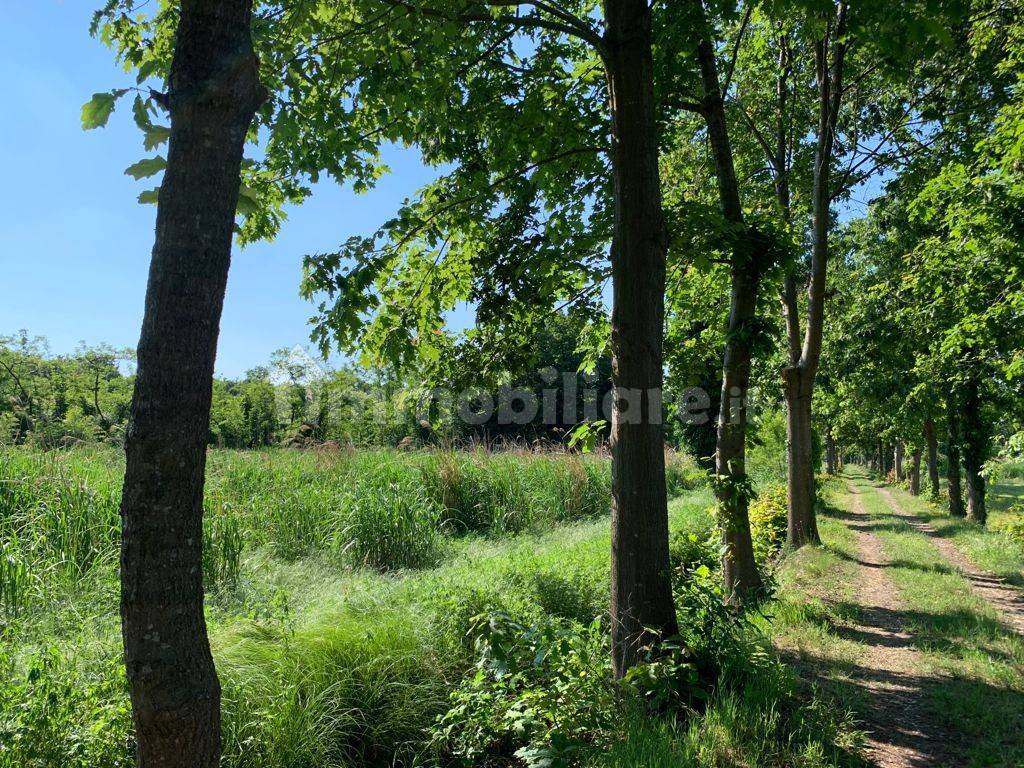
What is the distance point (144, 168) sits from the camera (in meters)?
2.04

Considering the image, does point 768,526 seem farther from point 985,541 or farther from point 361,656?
point 361,656

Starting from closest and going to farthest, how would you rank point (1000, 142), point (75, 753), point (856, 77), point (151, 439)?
point (151, 439), point (75, 753), point (1000, 142), point (856, 77)

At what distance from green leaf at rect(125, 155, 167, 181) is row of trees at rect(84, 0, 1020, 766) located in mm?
110

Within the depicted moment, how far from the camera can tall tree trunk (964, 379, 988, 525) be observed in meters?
18.0

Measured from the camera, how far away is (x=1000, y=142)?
26.4 feet

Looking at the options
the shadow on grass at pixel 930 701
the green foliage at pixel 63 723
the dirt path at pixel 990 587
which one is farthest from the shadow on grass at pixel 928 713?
the green foliage at pixel 63 723

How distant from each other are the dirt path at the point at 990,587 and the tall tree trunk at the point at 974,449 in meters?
4.04

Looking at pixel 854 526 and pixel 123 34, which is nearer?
pixel 123 34

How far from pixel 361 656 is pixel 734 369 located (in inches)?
182

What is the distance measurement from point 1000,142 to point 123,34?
9.79 m

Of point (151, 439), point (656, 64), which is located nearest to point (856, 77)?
point (656, 64)

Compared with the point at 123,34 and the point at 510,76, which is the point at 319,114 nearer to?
the point at 123,34

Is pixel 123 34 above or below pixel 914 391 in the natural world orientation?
above

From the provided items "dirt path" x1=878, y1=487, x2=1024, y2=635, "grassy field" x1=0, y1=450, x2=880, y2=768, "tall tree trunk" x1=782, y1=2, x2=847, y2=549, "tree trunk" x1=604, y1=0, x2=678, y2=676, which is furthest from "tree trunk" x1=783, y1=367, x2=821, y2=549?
"tree trunk" x1=604, y1=0, x2=678, y2=676
